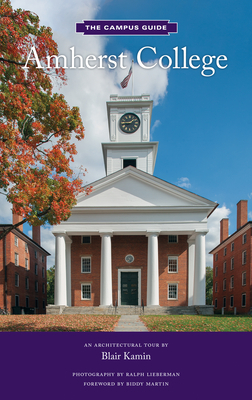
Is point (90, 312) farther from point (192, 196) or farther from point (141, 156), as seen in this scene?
point (141, 156)

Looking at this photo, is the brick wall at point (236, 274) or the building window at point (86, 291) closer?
the building window at point (86, 291)

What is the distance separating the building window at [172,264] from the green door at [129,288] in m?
3.60

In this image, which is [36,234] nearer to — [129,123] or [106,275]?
[129,123]

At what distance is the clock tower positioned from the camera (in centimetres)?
3888

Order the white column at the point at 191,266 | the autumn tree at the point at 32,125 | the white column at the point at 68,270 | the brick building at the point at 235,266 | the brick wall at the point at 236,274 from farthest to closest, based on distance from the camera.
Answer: the brick building at the point at 235,266, the brick wall at the point at 236,274, the white column at the point at 191,266, the white column at the point at 68,270, the autumn tree at the point at 32,125

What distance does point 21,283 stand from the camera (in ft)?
130

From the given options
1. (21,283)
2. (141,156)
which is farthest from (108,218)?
(21,283)

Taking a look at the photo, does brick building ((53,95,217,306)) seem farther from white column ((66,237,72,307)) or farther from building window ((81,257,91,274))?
building window ((81,257,91,274))

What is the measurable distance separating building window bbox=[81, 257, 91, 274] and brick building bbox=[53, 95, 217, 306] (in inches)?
4.2

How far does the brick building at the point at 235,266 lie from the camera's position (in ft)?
125

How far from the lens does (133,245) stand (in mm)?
32844

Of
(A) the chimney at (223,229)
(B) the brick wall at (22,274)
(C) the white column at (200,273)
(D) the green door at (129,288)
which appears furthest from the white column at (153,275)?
(A) the chimney at (223,229)

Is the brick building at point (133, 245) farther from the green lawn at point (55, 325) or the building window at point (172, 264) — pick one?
the green lawn at point (55, 325)

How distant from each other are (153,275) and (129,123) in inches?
796
